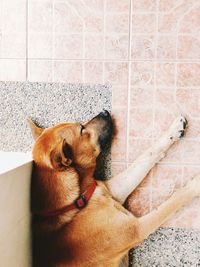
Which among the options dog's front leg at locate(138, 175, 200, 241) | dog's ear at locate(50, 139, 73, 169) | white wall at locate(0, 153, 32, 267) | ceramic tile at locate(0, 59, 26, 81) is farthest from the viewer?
ceramic tile at locate(0, 59, 26, 81)

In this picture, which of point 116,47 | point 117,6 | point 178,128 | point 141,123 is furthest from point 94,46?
point 178,128

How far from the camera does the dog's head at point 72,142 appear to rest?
1.54 meters

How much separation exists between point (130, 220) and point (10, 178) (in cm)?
63

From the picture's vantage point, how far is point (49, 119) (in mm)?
1761

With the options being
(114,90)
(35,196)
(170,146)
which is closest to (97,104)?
(114,90)

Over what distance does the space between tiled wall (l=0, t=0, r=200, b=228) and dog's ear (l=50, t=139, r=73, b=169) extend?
0.29 meters

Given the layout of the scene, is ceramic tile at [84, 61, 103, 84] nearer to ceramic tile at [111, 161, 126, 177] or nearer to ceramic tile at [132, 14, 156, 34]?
ceramic tile at [132, 14, 156, 34]

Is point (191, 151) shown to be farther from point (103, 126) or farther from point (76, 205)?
point (76, 205)

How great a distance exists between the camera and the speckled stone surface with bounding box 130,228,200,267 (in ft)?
5.63

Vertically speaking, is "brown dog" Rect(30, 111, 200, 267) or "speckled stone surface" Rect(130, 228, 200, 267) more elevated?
"brown dog" Rect(30, 111, 200, 267)

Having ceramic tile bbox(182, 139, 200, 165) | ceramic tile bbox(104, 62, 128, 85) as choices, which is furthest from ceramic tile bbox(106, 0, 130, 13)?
ceramic tile bbox(182, 139, 200, 165)

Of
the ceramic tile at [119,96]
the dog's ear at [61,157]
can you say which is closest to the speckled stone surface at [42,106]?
the ceramic tile at [119,96]

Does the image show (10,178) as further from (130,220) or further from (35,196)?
(130,220)

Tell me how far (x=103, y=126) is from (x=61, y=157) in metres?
0.28
